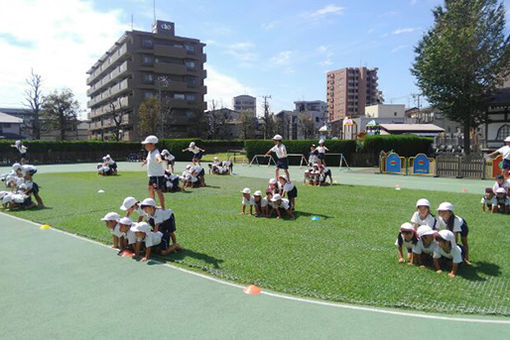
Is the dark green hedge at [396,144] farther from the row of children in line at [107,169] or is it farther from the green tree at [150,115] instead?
the green tree at [150,115]

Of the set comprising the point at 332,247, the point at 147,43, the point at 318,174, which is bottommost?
the point at 332,247

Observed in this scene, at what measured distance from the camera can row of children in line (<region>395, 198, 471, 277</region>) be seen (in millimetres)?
5359

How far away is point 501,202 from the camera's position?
9.59 m

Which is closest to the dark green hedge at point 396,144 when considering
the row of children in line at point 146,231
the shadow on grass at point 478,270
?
the shadow on grass at point 478,270

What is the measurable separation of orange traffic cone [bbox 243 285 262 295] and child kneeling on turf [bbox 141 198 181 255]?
82.1 inches

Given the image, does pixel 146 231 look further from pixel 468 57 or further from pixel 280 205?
pixel 468 57

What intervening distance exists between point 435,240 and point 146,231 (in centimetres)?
455

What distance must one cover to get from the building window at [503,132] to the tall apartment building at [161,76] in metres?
40.5

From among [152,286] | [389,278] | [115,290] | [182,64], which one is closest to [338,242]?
[389,278]

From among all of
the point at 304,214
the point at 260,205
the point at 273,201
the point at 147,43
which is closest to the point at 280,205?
the point at 273,201

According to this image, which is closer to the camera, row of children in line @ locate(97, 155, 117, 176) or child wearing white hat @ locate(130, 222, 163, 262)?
child wearing white hat @ locate(130, 222, 163, 262)

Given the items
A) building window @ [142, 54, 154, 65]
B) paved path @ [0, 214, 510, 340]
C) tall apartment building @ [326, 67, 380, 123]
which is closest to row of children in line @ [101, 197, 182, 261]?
paved path @ [0, 214, 510, 340]

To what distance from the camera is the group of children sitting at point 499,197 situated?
372 inches

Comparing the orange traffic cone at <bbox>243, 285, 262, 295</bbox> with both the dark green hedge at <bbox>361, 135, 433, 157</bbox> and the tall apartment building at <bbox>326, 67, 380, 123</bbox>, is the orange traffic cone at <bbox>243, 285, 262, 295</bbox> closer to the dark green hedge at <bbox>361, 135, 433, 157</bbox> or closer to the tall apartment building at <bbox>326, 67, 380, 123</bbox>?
the dark green hedge at <bbox>361, 135, 433, 157</bbox>
